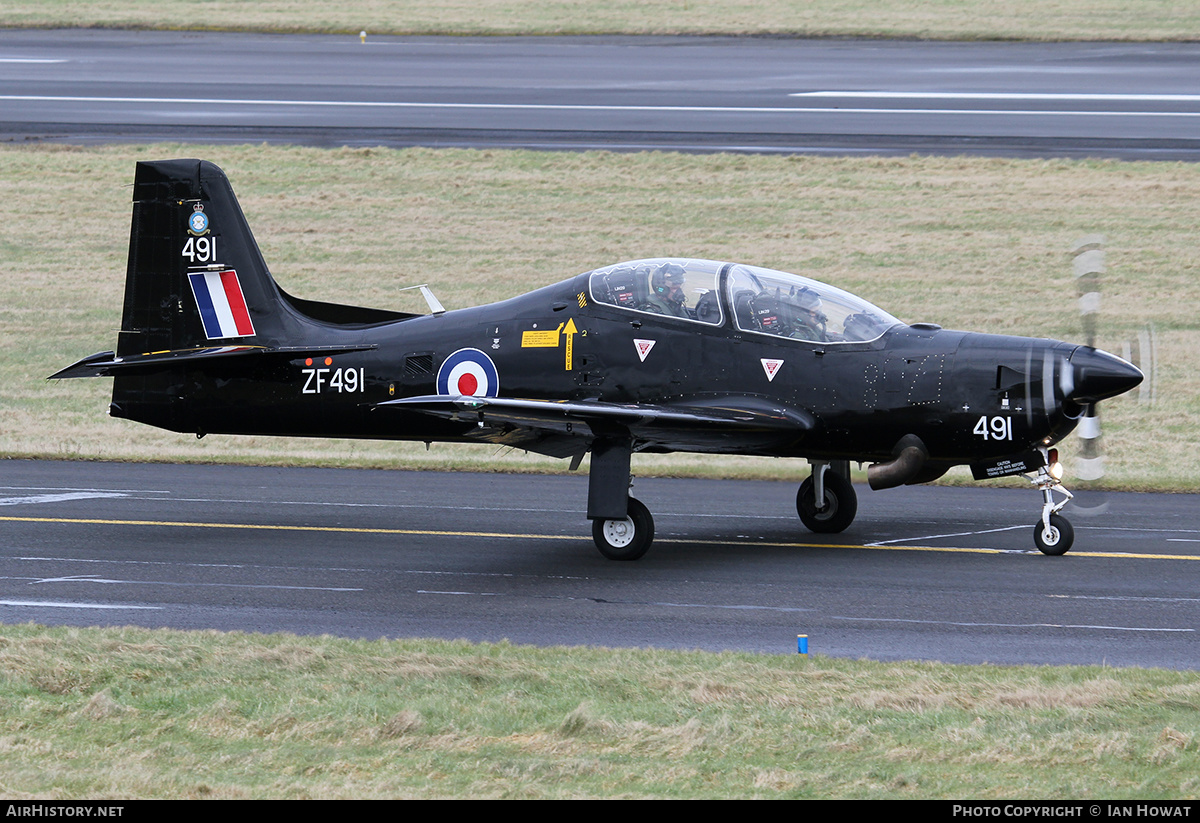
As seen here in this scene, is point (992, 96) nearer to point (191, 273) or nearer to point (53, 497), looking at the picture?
point (191, 273)

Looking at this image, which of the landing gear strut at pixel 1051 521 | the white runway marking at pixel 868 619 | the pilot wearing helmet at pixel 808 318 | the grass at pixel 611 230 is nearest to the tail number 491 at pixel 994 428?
the landing gear strut at pixel 1051 521

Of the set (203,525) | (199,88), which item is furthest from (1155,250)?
(199,88)

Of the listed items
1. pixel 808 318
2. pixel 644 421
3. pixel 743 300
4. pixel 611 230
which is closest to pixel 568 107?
pixel 611 230

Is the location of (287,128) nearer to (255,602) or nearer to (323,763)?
(255,602)

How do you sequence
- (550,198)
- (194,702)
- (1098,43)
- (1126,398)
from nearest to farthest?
(194,702) → (1126,398) → (550,198) → (1098,43)

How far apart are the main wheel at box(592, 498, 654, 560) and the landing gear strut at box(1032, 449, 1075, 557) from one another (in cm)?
375

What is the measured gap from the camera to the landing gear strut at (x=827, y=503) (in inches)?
637

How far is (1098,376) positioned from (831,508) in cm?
352

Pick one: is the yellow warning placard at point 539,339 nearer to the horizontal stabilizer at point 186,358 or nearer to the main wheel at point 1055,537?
the horizontal stabilizer at point 186,358

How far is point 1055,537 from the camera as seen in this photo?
1459 cm

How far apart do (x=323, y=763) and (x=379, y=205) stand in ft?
96.3

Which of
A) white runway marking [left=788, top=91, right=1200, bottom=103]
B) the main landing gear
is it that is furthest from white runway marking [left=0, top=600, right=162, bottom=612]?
white runway marking [left=788, top=91, right=1200, bottom=103]

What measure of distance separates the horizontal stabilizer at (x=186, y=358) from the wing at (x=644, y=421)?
187cm

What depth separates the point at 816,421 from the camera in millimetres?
14586
